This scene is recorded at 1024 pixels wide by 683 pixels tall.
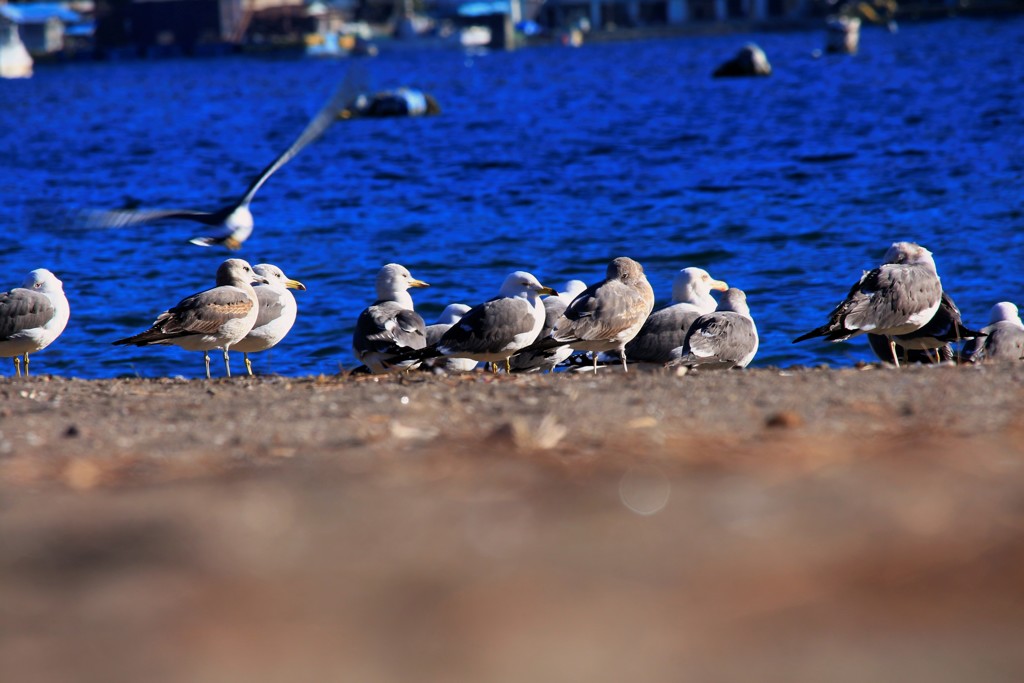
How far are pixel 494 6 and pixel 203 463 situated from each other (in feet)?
443

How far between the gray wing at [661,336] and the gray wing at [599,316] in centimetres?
65

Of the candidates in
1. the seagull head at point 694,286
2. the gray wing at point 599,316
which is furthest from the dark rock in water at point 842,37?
Answer: the gray wing at point 599,316

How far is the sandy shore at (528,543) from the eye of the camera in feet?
11.4

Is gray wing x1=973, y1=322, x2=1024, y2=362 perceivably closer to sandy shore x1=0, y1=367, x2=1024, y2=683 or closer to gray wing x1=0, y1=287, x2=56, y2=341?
sandy shore x1=0, y1=367, x2=1024, y2=683

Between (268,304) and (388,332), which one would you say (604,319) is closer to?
(388,332)

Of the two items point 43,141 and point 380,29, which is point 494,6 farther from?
point 43,141

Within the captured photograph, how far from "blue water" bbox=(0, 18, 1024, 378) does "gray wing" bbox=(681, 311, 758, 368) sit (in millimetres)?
2404

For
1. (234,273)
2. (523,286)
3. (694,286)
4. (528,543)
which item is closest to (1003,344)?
(694,286)

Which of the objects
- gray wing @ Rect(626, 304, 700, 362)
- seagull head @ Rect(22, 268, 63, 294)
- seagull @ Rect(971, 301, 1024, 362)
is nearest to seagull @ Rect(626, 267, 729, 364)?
gray wing @ Rect(626, 304, 700, 362)

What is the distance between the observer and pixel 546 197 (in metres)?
22.9

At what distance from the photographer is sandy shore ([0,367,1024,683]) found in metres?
3.48

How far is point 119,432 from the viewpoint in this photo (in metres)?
5.98

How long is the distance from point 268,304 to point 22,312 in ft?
5.20

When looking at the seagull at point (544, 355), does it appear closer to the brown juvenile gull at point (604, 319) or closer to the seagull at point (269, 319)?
the brown juvenile gull at point (604, 319)
